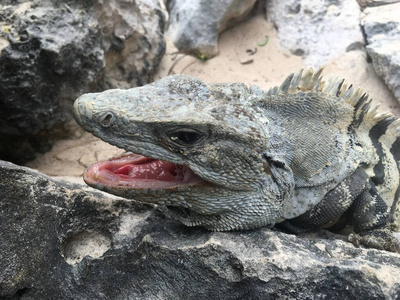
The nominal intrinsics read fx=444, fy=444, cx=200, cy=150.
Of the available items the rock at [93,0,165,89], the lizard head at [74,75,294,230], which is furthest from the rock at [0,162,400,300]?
the rock at [93,0,165,89]

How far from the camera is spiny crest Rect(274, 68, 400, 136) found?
261 cm

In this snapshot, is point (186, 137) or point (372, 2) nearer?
point (186, 137)

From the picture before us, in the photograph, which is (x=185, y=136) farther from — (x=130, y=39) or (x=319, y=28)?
(x=319, y=28)

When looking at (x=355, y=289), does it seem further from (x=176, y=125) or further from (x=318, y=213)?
(x=176, y=125)

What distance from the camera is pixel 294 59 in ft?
19.5

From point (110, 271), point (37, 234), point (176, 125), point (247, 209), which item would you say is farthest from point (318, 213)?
point (37, 234)

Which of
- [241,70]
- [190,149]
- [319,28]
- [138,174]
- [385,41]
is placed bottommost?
[241,70]

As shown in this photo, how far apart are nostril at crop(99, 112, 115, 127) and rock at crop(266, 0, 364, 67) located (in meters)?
4.09

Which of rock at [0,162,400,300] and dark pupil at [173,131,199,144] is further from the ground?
dark pupil at [173,131,199,144]

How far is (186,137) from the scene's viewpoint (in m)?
2.26

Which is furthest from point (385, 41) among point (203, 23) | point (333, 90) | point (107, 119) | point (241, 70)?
point (107, 119)

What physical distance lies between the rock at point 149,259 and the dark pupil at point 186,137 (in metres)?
0.52

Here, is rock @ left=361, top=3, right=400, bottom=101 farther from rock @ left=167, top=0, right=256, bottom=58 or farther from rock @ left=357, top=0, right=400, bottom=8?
rock @ left=167, top=0, right=256, bottom=58

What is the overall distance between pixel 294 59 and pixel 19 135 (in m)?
3.57
